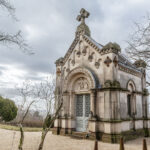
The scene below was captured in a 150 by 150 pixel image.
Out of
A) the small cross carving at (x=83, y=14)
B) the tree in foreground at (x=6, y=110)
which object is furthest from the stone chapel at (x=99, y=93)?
the tree in foreground at (x=6, y=110)

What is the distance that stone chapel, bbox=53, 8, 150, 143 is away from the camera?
38.0ft

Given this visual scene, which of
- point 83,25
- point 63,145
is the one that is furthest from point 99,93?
point 83,25

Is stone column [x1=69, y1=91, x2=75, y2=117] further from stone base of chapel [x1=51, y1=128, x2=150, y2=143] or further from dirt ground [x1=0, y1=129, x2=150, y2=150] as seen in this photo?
dirt ground [x1=0, y1=129, x2=150, y2=150]

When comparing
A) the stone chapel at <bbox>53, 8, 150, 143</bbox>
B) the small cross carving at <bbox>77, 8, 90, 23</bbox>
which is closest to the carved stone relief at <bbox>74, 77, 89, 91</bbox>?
the stone chapel at <bbox>53, 8, 150, 143</bbox>

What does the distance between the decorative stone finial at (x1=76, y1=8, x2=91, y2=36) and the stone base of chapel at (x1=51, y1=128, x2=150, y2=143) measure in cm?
886

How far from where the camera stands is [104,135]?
11305mm

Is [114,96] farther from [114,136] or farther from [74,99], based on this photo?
[74,99]

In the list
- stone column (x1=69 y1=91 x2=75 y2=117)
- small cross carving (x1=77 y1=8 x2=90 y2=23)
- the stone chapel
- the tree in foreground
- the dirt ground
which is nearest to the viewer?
the dirt ground

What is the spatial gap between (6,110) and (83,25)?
63.1 ft

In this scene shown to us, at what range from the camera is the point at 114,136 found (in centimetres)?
1094

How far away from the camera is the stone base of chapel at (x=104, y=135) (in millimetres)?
10961

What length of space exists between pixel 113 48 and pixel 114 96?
3593mm

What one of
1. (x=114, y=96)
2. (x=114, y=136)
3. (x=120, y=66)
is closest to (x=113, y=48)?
(x=120, y=66)

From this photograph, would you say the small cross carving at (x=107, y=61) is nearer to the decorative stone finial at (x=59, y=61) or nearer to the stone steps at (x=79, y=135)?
the decorative stone finial at (x=59, y=61)
